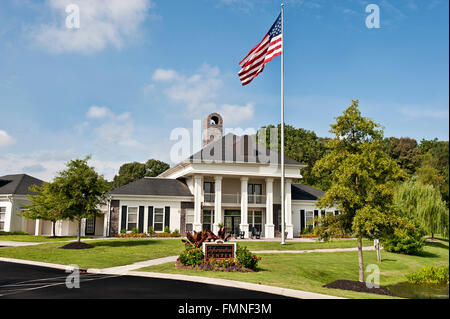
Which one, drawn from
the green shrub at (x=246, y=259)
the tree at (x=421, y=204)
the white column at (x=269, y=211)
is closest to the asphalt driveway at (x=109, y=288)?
the green shrub at (x=246, y=259)

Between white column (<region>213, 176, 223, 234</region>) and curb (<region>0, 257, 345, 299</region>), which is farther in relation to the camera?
white column (<region>213, 176, 223, 234</region>)

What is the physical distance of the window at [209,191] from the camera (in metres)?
39.6

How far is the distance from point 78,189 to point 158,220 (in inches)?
454

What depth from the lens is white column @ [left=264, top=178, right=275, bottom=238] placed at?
38.5m

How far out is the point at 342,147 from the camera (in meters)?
17.7

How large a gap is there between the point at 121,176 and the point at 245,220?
5086cm

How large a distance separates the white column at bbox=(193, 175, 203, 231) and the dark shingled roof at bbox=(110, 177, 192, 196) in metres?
2.46

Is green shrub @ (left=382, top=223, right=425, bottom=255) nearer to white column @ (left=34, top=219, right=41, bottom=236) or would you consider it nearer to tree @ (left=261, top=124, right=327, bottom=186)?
white column @ (left=34, top=219, right=41, bottom=236)

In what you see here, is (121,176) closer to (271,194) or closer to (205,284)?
(271,194)

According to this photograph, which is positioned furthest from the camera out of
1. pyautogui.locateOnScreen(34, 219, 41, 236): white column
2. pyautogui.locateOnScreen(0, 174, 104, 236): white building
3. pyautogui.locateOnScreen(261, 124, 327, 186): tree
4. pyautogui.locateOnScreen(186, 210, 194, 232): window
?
pyautogui.locateOnScreen(261, 124, 327, 186): tree

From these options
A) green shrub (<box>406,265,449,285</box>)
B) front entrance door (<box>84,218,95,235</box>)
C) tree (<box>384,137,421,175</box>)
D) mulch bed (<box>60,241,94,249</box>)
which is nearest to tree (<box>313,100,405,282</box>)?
green shrub (<box>406,265,449,285</box>)

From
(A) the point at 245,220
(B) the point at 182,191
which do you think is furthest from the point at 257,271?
(B) the point at 182,191

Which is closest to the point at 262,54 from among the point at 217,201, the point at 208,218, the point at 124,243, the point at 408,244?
the point at 217,201

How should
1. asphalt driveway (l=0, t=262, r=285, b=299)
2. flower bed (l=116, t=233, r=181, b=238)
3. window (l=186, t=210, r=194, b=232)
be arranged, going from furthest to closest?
window (l=186, t=210, r=194, b=232) → flower bed (l=116, t=233, r=181, b=238) → asphalt driveway (l=0, t=262, r=285, b=299)
